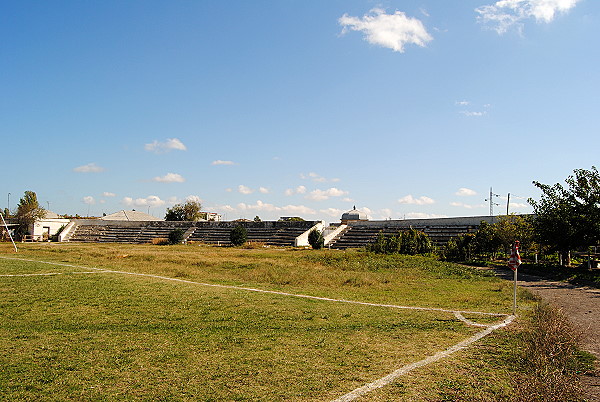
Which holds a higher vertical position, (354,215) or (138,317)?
(354,215)

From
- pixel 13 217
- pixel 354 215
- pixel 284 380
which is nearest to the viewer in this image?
pixel 284 380

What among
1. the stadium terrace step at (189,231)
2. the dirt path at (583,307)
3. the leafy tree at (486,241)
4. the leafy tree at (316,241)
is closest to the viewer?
the dirt path at (583,307)

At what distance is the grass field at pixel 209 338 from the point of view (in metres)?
5.43

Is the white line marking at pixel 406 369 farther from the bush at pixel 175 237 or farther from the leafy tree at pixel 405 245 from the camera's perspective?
the bush at pixel 175 237

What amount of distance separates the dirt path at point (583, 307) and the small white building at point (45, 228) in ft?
197

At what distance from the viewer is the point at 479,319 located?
1006 cm

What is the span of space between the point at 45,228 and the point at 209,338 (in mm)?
64830

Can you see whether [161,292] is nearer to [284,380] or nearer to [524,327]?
[284,380]

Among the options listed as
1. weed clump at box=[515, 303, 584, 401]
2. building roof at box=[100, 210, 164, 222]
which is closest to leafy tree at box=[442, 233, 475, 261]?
weed clump at box=[515, 303, 584, 401]

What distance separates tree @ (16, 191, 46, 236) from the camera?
5909 centimetres

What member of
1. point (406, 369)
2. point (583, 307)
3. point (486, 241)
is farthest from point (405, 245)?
point (406, 369)

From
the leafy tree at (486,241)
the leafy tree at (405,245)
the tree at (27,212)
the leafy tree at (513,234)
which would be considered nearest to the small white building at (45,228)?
the tree at (27,212)

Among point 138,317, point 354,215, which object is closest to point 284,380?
point 138,317

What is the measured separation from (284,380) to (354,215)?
64.7 metres
